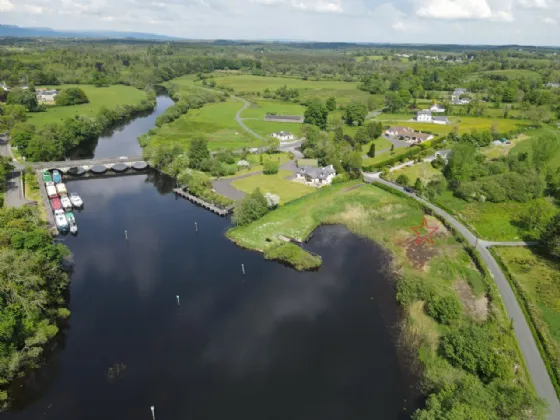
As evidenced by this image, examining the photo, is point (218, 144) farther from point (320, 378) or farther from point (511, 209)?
point (320, 378)

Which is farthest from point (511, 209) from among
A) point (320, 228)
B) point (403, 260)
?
point (320, 228)

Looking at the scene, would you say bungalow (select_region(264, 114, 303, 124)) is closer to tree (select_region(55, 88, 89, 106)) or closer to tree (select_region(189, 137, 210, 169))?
tree (select_region(189, 137, 210, 169))

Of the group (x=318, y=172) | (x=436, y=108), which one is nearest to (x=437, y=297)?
(x=318, y=172)

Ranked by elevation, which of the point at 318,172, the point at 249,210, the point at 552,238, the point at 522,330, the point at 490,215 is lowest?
the point at 318,172

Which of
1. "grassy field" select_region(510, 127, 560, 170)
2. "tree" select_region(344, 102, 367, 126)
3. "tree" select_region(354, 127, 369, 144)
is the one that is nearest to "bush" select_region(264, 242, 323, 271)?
"tree" select_region(354, 127, 369, 144)

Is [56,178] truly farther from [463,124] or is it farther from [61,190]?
[463,124]

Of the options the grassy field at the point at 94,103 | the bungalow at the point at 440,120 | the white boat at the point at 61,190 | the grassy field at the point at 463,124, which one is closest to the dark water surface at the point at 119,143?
the grassy field at the point at 94,103

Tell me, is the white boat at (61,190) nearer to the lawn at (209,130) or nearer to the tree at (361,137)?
the lawn at (209,130)
